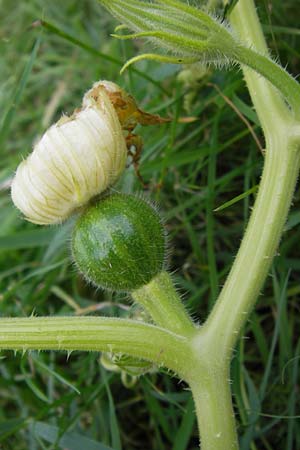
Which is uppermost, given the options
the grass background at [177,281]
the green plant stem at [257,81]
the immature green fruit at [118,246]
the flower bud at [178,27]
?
the flower bud at [178,27]

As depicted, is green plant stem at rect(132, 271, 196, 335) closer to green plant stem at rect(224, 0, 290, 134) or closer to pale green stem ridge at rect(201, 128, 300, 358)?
pale green stem ridge at rect(201, 128, 300, 358)

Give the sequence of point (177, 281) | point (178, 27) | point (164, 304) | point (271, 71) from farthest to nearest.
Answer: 1. point (177, 281)
2. point (164, 304)
3. point (271, 71)
4. point (178, 27)

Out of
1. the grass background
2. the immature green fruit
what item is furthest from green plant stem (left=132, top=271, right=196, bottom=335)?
the grass background

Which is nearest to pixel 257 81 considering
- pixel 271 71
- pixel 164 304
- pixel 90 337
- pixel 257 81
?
pixel 257 81

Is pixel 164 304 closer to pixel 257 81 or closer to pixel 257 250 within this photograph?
pixel 257 250

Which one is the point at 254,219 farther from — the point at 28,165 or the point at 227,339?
the point at 28,165

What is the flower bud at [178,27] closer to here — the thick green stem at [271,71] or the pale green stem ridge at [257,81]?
the thick green stem at [271,71]

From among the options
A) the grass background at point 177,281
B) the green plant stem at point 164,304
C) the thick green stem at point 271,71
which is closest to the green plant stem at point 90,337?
the green plant stem at point 164,304
